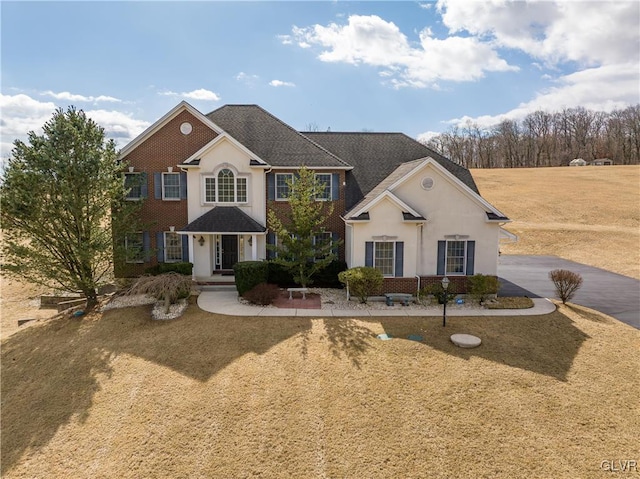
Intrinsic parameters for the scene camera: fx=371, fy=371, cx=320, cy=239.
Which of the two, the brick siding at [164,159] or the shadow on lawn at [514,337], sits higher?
the brick siding at [164,159]

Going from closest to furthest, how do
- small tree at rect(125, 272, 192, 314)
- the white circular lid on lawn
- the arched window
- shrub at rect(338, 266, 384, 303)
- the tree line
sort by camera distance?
the white circular lid on lawn, small tree at rect(125, 272, 192, 314), shrub at rect(338, 266, 384, 303), the arched window, the tree line

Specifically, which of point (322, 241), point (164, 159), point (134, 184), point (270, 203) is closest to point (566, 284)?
point (322, 241)

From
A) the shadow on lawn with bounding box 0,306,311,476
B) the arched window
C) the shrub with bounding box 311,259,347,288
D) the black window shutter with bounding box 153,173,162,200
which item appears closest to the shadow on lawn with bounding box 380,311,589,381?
the shadow on lawn with bounding box 0,306,311,476

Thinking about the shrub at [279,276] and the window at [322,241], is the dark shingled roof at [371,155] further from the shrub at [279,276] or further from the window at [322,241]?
the shrub at [279,276]

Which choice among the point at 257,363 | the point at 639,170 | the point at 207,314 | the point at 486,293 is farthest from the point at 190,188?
the point at 639,170

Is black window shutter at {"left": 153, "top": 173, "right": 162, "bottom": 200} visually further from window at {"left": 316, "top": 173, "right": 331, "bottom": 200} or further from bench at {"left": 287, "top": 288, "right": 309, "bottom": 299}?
bench at {"left": 287, "top": 288, "right": 309, "bottom": 299}

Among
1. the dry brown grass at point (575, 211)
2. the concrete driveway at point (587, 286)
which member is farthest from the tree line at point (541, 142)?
the concrete driveway at point (587, 286)
